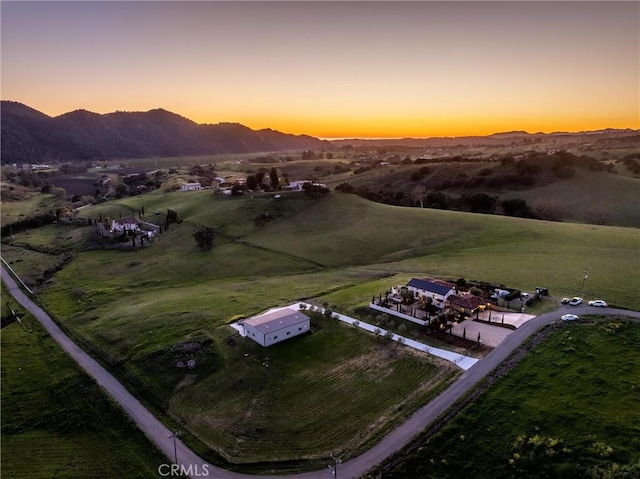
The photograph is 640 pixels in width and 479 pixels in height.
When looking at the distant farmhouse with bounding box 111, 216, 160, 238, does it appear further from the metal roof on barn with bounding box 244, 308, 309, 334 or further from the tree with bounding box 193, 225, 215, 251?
the metal roof on barn with bounding box 244, 308, 309, 334

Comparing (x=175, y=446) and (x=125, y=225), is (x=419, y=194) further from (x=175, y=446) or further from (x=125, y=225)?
(x=175, y=446)

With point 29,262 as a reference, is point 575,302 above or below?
above

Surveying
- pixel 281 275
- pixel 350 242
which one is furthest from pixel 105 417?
pixel 350 242

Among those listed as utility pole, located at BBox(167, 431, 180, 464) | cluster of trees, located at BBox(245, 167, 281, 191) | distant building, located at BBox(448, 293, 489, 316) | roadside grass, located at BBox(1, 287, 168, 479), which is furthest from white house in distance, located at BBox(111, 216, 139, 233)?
distant building, located at BBox(448, 293, 489, 316)

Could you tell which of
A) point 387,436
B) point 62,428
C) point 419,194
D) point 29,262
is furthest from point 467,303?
point 29,262

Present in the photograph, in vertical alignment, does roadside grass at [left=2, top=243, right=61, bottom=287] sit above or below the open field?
below
